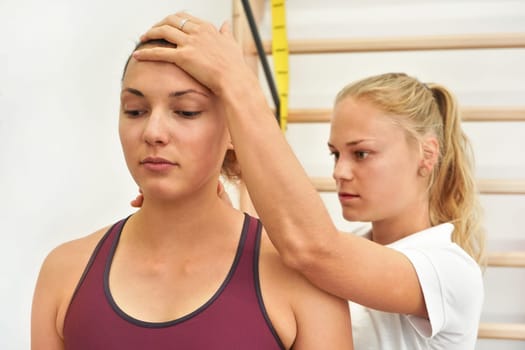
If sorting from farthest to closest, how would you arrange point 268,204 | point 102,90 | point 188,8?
point 188,8
point 102,90
point 268,204

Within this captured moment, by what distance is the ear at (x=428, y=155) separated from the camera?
119 centimetres

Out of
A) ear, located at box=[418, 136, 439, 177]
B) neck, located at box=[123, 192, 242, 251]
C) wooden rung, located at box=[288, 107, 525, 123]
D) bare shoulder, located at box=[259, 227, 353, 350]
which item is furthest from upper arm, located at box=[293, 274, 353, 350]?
wooden rung, located at box=[288, 107, 525, 123]

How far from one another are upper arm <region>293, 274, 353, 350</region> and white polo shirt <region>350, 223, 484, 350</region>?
0.19 meters

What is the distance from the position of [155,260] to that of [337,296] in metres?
0.26

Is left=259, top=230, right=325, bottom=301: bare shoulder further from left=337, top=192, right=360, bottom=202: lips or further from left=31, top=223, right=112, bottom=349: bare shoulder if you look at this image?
left=337, top=192, right=360, bottom=202: lips

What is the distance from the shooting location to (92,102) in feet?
3.84

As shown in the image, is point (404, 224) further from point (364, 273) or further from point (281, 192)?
point (281, 192)

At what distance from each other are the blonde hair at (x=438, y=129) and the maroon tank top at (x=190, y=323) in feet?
1.67

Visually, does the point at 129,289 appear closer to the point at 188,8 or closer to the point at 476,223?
the point at 476,223

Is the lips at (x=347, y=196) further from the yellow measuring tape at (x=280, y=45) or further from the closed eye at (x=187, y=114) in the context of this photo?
the yellow measuring tape at (x=280, y=45)

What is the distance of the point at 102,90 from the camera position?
121 centimetres

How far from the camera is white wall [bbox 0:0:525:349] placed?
93 cm

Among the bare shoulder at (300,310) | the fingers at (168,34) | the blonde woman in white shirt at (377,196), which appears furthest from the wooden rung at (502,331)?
the fingers at (168,34)

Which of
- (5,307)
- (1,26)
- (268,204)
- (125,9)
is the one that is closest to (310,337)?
(268,204)
